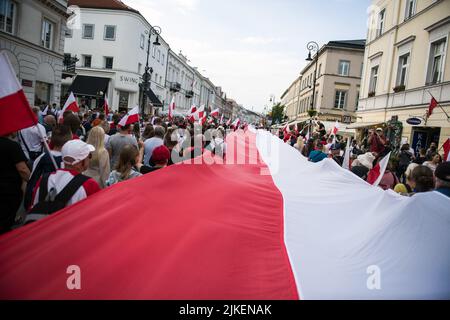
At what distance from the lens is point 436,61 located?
16.4 meters

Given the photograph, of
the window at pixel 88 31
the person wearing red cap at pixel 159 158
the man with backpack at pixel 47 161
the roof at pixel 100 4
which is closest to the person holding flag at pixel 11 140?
the man with backpack at pixel 47 161

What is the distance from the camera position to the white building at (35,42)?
19.1 m

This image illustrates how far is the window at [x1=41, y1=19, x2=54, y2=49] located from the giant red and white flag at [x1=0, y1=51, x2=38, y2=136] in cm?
2259

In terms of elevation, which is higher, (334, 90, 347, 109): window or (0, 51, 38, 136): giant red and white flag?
(334, 90, 347, 109): window

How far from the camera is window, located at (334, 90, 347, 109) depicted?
42216 millimetres

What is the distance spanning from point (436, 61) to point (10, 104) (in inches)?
735

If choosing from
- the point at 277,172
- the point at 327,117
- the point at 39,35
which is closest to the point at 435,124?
the point at 277,172

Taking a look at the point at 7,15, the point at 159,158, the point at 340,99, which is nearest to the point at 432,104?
the point at 159,158

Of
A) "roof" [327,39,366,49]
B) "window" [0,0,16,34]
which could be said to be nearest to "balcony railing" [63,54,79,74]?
"window" [0,0,16,34]

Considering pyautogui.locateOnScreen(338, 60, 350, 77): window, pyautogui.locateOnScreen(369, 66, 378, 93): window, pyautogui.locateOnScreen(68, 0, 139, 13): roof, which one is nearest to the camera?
pyautogui.locateOnScreen(369, 66, 378, 93): window

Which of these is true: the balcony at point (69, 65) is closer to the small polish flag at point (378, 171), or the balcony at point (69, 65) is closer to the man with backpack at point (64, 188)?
the small polish flag at point (378, 171)

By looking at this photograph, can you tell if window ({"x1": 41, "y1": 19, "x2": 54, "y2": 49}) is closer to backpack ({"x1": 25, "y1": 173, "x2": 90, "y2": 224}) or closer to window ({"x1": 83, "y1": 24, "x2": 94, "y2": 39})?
window ({"x1": 83, "y1": 24, "x2": 94, "y2": 39})

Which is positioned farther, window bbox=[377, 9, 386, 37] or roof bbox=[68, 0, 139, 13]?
roof bbox=[68, 0, 139, 13]
